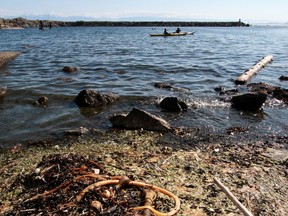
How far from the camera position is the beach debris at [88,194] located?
5.53m

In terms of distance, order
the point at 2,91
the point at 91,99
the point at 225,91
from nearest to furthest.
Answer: the point at 91,99, the point at 2,91, the point at 225,91

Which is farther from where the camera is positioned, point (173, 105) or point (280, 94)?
point (280, 94)

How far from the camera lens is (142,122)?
10406 mm

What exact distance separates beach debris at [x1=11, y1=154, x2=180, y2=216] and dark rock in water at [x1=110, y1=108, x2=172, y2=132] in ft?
12.0

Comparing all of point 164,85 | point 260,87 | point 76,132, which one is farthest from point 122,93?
point 260,87

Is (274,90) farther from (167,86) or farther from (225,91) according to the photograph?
(167,86)

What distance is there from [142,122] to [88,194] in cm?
482

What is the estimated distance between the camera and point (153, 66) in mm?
24188

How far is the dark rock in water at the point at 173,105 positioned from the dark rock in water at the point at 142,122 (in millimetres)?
2130

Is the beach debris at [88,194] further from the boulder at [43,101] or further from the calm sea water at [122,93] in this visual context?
the boulder at [43,101]

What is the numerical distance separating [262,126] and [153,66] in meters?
14.0

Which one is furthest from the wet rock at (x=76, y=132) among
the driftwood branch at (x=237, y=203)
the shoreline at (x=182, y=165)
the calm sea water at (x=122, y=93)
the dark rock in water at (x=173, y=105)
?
the driftwood branch at (x=237, y=203)

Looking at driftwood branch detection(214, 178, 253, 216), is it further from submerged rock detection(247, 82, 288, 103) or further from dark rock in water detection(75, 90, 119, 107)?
submerged rock detection(247, 82, 288, 103)

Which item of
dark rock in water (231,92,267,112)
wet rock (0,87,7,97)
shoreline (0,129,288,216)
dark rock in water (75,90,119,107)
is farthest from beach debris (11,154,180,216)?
wet rock (0,87,7,97)
